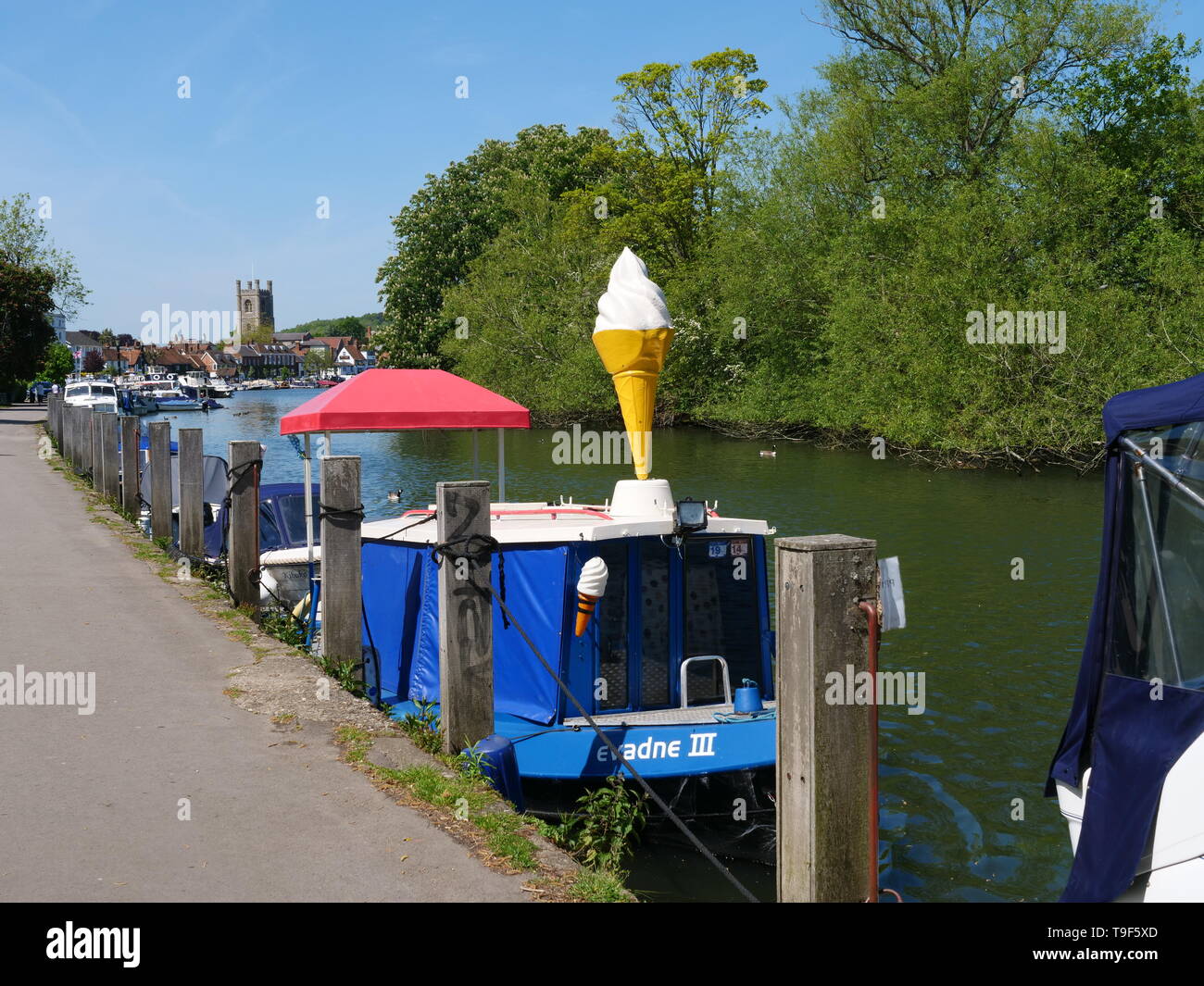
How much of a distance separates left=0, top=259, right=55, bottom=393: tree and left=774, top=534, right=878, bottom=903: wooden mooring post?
63.5 m

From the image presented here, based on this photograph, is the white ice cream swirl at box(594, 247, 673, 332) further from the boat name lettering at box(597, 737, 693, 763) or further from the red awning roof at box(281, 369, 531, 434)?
the boat name lettering at box(597, 737, 693, 763)

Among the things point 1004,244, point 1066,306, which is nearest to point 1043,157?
point 1004,244

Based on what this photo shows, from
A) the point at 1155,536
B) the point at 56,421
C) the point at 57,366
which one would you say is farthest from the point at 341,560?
the point at 57,366

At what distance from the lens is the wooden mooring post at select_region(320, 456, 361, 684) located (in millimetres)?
9523

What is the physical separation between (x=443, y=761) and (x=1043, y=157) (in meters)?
35.2

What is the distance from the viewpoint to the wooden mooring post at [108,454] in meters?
21.3

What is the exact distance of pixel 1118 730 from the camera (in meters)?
5.89

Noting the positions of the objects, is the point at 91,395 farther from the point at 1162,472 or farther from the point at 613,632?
the point at 1162,472

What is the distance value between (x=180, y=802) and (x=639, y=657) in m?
4.19

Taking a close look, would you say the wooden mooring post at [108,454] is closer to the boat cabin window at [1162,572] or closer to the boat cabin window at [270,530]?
the boat cabin window at [270,530]

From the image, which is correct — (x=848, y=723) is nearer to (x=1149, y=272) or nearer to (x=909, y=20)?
(x=1149, y=272)

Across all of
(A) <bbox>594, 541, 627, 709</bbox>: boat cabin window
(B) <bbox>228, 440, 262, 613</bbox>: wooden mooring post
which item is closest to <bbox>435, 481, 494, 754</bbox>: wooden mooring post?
(A) <bbox>594, 541, 627, 709</bbox>: boat cabin window

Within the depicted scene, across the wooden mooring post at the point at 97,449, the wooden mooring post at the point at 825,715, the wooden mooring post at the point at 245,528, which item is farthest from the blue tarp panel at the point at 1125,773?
the wooden mooring post at the point at 97,449

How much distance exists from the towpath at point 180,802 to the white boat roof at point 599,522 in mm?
1911
